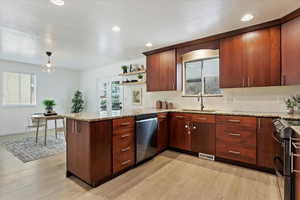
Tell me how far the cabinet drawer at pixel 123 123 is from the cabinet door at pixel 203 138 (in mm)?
1355

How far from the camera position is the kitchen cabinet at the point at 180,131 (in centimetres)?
321

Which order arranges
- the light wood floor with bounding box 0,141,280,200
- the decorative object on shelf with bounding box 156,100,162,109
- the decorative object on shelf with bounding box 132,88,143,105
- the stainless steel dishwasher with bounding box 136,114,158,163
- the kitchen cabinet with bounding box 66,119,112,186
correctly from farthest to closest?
the decorative object on shelf with bounding box 132,88,143,105 → the decorative object on shelf with bounding box 156,100,162,109 → the stainless steel dishwasher with bounding box 136,114,158,163 → the kitchen cabinet with bounding box 66,119,112,186 → the light wood floor with bounding box 0,141,280,200

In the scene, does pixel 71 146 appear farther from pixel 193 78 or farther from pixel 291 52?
pixel 291 52

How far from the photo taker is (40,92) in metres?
5.69

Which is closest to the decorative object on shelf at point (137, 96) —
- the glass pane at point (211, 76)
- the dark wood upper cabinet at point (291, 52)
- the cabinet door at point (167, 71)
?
the cabinet door at point (167, 71)

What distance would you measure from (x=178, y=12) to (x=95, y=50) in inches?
102

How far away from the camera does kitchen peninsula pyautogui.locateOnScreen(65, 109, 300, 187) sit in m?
2.04

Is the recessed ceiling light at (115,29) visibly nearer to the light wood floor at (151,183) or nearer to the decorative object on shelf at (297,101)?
the light wood floor at (151,183)

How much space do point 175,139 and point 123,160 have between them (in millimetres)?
1421

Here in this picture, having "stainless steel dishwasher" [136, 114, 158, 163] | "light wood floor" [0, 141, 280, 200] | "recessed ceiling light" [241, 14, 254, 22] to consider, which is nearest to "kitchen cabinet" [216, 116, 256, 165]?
"light wood floor" [0, 141, 280, 200]

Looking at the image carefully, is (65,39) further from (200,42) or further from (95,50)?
(200,42)

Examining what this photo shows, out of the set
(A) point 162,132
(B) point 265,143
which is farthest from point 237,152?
(A) point 162,132

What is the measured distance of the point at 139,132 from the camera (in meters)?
2.68

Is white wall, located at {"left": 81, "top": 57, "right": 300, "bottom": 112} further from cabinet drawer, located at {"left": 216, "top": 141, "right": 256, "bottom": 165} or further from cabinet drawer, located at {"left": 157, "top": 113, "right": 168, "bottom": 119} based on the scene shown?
cabinet drawer, located at {"left": 216, "top": 141, "right": 256, "bottom": 165}
